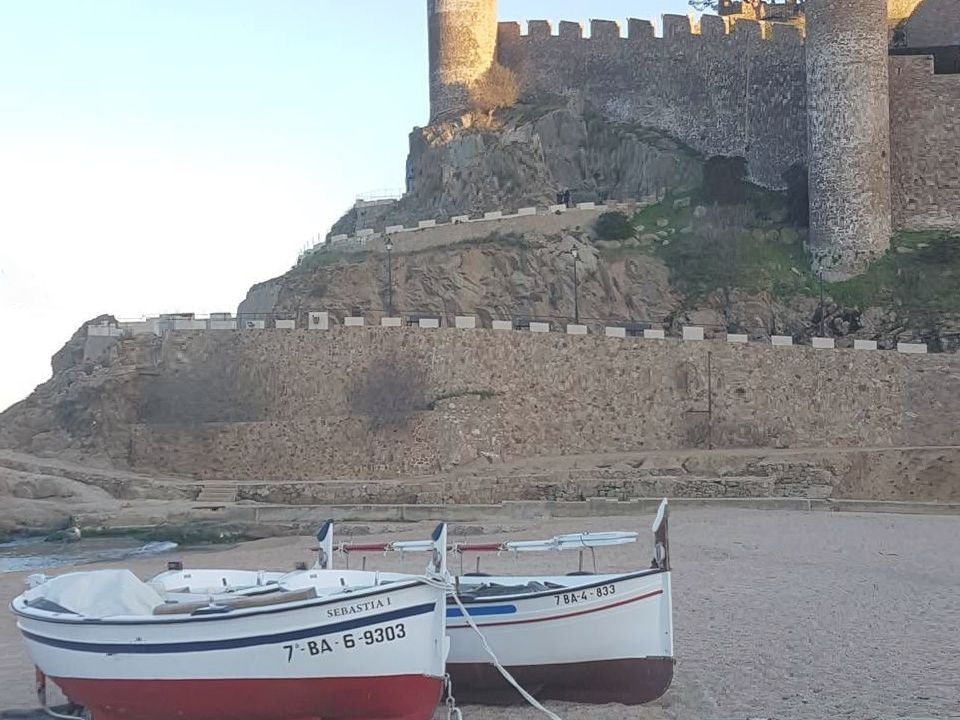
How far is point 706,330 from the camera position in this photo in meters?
33.2

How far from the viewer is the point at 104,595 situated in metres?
11.2

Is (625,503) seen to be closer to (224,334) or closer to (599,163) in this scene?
(224,334)

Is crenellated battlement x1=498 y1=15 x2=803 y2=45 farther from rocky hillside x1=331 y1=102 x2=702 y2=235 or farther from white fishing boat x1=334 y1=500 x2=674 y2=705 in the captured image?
white fishing boat x1=334 y1=500 x2=674 y2=705

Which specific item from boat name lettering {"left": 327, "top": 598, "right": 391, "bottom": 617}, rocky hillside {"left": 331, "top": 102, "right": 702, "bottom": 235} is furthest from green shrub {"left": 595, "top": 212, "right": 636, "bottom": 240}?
boat name lettering {"left": 327, "top": 598, "right": 391, "bottom": 617}

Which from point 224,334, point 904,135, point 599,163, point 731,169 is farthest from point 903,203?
point 224,334

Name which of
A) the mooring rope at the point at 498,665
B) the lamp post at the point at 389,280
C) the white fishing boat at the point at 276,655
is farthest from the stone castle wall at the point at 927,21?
the white fishing boat at the point at 276,655

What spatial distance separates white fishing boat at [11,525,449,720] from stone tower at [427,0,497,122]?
32.7 meters

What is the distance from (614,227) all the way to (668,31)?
859cm

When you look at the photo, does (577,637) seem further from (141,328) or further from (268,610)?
(141,328)

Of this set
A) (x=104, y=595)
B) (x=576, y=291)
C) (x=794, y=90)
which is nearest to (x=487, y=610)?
(x=104, y=595)

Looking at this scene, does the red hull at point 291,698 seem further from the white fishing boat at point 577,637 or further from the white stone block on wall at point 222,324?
the white stone block on wall at point 222,324

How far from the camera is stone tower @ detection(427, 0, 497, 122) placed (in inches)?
1647

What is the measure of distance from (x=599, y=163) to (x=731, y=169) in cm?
440

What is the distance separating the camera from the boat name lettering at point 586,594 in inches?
445
